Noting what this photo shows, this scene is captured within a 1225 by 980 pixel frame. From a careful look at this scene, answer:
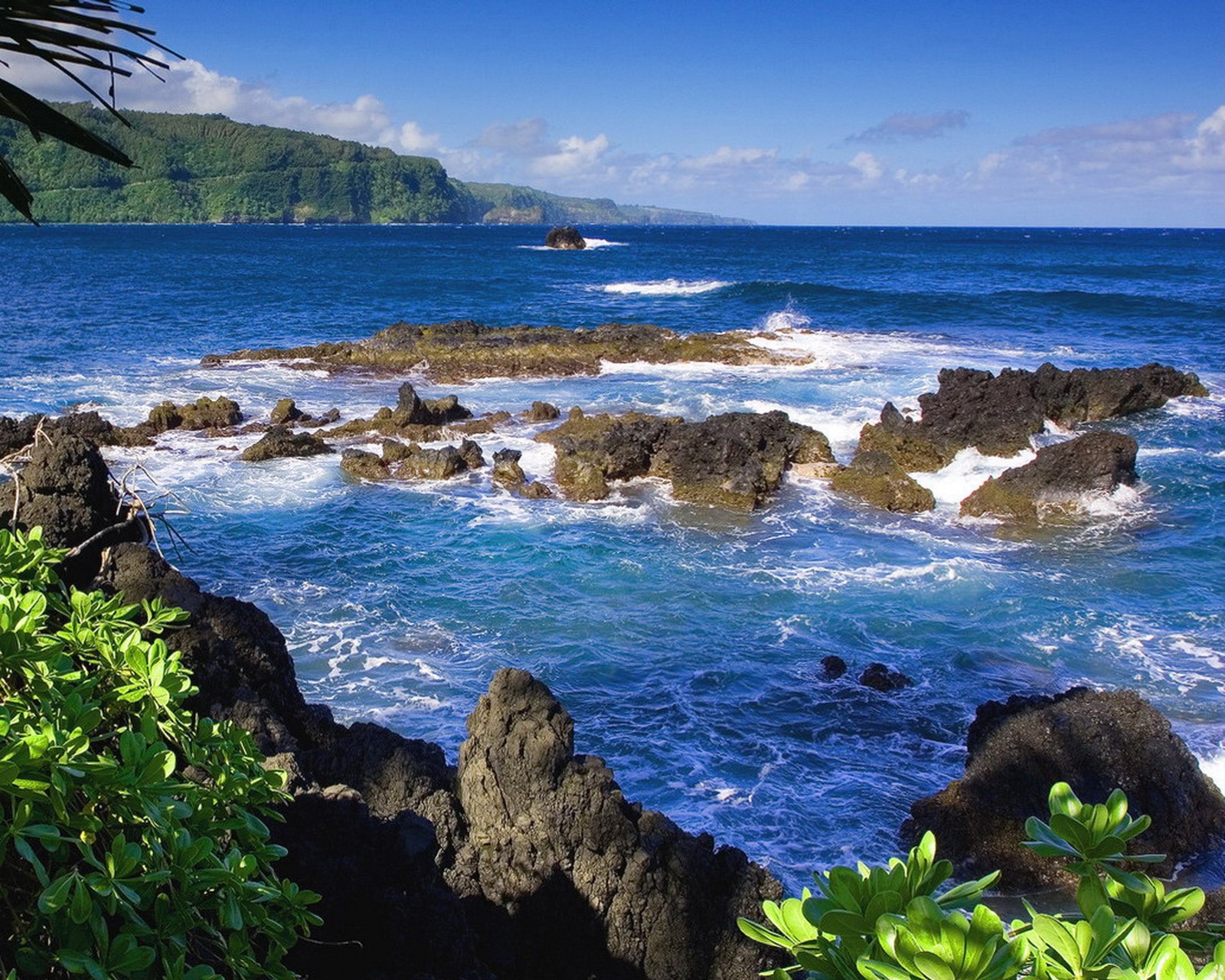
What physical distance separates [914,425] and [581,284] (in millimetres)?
44481

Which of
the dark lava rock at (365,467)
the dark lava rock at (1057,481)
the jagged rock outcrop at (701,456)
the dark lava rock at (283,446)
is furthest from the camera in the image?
the dark lava rock at (283,446)

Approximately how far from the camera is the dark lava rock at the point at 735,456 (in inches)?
715

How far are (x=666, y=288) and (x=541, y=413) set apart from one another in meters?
38.4

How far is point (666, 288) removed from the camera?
6109cm

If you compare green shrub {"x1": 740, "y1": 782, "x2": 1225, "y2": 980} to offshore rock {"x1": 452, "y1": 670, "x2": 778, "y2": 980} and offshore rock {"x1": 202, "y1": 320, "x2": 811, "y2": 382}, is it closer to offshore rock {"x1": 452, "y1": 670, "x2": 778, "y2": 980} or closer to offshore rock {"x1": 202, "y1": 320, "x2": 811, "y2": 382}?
offshore rock {"x1": 452, "y1": 670, "x2": 778, "y2": 980}

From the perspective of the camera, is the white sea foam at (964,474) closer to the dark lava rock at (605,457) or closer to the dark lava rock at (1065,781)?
the dark lava rock at (605,457)

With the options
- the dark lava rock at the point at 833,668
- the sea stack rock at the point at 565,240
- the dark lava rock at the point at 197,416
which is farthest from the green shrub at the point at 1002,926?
the sea stack rock at the point at 565,240

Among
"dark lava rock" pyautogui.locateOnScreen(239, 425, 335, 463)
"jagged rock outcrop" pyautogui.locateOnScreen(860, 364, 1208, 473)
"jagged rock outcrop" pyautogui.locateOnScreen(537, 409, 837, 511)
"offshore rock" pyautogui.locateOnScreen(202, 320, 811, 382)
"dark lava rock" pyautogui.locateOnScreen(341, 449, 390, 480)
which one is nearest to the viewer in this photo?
"jagged rock outcrop" pyautogui.locateOnScreen(537, 409, 837, 511)

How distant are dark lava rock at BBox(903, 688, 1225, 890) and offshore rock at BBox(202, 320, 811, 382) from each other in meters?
24.3


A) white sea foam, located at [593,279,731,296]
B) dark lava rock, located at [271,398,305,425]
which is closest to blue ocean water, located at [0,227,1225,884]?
dark lava rock, located at [271,398,305,425]

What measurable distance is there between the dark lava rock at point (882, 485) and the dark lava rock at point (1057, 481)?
31.3 inches

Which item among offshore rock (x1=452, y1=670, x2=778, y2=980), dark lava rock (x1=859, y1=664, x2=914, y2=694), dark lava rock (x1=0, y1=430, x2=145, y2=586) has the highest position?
dark lava rock (x1=0, y1=430, x2=145, y2=586)

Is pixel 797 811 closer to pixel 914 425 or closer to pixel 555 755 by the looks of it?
pixel 555 755

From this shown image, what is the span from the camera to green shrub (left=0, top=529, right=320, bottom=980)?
215 cm
